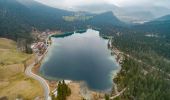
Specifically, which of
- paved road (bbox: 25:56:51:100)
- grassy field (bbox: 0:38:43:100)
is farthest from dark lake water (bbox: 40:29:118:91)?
grassy field (bbox: 0:38:43:100)

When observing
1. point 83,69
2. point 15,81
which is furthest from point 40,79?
point 83,69

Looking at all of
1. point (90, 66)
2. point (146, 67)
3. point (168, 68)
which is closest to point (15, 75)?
point (90, 66)

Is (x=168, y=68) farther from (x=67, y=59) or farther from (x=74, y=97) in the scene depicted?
(x=74, y=97)

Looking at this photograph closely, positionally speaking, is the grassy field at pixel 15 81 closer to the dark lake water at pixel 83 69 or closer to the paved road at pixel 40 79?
the paved road at pixel 40 79

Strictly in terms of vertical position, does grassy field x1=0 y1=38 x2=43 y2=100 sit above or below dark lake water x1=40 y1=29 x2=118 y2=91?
above

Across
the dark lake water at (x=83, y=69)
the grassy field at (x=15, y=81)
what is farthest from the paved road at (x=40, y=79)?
the dark lake water at (x=83, y=69)

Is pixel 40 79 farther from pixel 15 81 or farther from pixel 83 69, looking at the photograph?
pixel 83 69

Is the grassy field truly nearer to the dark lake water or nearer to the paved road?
the paved road

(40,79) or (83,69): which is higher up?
(40,79)
